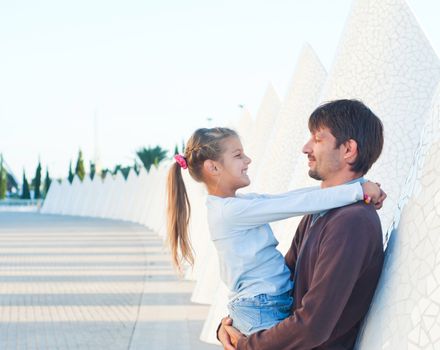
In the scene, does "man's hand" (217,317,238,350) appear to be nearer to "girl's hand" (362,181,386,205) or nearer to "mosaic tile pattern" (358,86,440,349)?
"mosaic tile pattern" (358,86,440,349)

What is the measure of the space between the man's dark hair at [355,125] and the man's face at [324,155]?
2 centimetres

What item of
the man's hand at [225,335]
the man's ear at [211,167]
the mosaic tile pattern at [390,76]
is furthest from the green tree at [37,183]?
the man's hand at [225,335]

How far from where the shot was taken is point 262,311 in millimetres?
2715

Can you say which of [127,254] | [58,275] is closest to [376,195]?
[58,275]

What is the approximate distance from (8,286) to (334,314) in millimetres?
9422

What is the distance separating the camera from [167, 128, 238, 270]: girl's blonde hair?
3076 millimetres

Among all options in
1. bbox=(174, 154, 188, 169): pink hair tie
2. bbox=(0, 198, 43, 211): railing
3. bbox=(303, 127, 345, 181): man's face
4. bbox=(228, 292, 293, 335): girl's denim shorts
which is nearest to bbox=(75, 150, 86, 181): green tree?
bbox=(0, 198, 43, 211): railing

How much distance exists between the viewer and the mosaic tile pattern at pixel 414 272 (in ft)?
7.13

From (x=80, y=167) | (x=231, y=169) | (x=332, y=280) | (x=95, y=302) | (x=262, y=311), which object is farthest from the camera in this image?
(x=80, y=167)

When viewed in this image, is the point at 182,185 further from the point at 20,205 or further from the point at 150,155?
the point at 20,205

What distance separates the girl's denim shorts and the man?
2.3 inches

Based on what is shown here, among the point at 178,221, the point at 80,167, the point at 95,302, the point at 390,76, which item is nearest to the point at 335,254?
the point at 178,221

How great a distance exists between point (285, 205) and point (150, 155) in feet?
165

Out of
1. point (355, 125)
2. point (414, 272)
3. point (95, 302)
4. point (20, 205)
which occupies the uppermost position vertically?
point (355, 125)
